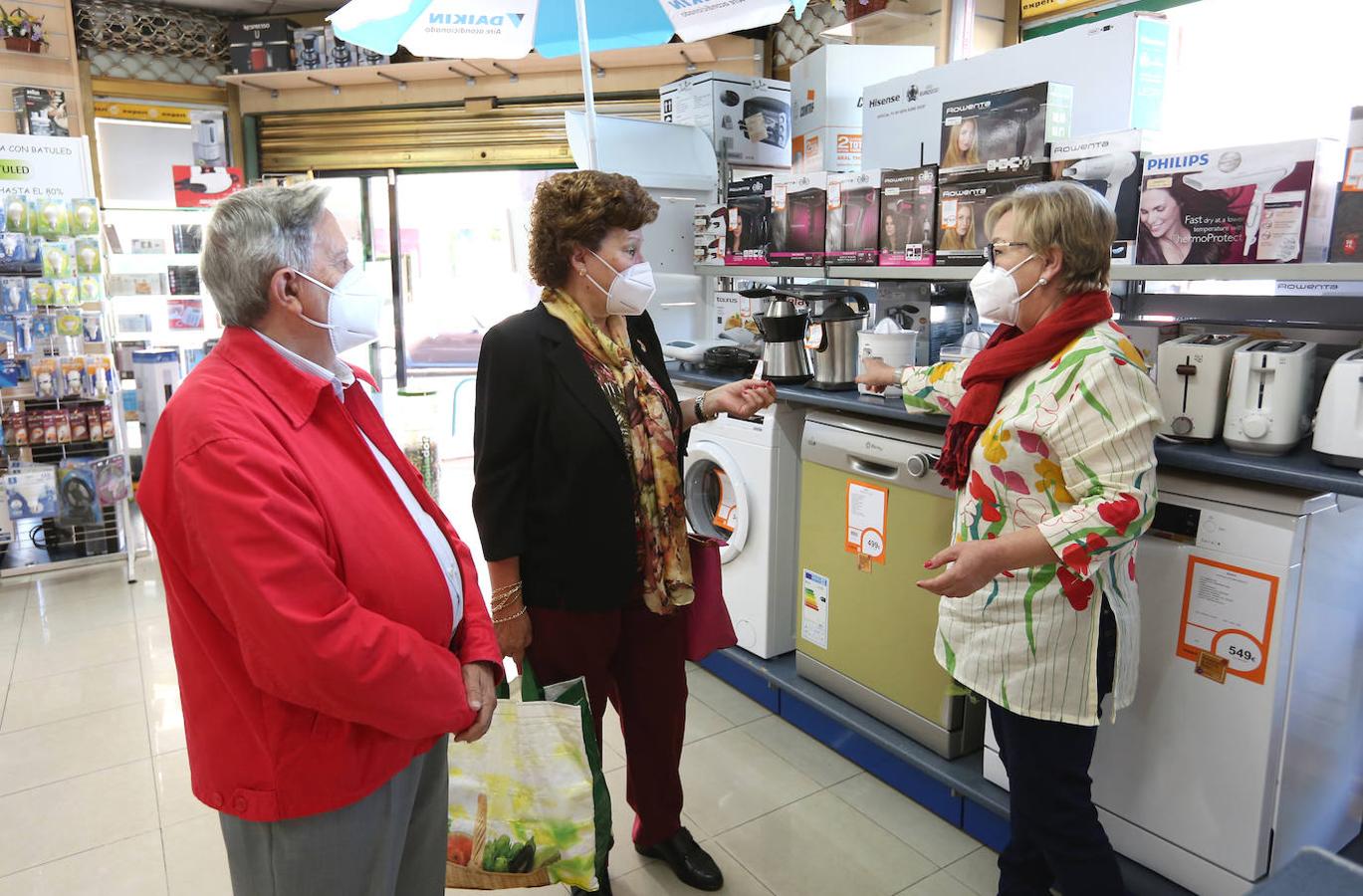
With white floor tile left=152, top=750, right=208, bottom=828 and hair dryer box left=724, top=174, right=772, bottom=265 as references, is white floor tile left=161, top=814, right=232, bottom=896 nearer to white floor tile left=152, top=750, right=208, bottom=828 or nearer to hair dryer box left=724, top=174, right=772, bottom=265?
white floor tile left=152, top=750, right=208, bottom=828

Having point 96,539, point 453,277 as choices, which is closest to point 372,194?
point 453,277

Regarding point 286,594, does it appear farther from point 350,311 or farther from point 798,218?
point 798,218

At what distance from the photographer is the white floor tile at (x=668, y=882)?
224 cm

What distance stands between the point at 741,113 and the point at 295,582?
337 centimetres

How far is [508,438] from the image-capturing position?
182 cm

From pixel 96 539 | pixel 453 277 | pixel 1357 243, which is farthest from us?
pixel 453 277

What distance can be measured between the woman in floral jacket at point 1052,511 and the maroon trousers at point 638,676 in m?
0.67

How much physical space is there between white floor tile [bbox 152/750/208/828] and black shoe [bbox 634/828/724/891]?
4.51ft

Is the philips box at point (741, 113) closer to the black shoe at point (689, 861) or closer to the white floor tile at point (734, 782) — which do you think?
the white floor tile at point (734, 782)

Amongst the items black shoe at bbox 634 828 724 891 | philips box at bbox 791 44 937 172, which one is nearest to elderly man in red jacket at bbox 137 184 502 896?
black shoe at bbox 634 828 724 891

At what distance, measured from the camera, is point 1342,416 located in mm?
1746

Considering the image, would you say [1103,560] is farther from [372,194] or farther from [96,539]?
[372,194]

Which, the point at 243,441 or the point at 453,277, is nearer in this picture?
the point at 243,441

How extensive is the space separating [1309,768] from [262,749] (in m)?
2.10
